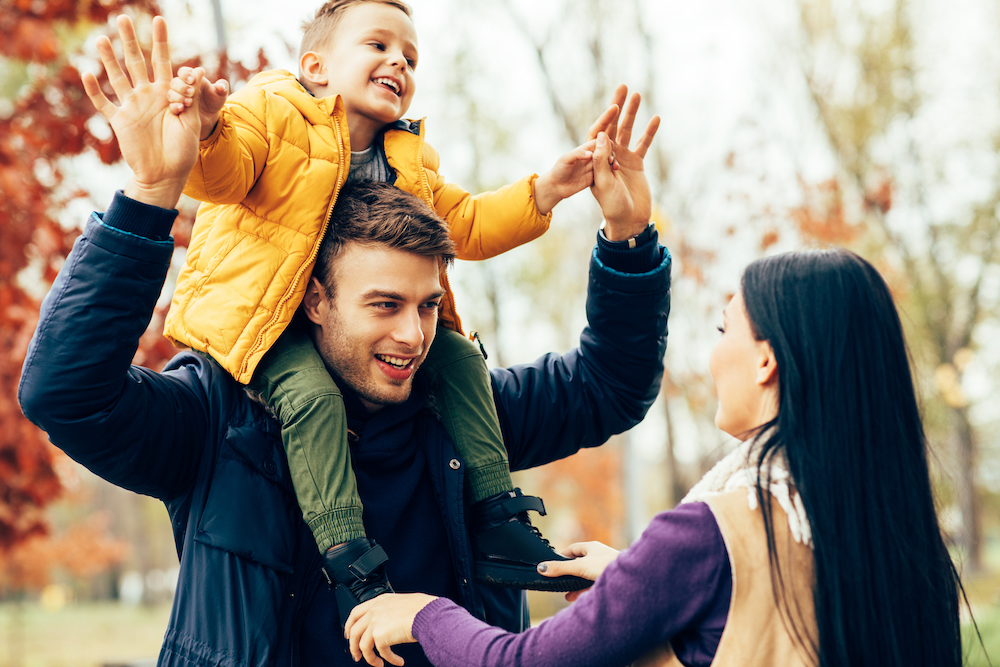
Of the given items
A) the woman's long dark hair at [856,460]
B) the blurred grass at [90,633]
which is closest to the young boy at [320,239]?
the woman's long dark hair at [856,460]

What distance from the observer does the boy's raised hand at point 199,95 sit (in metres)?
1.90

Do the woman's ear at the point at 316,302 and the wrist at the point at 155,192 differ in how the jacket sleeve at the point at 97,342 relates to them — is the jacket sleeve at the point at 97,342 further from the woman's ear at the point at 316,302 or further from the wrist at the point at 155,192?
the woman's ear at the point at 316,302

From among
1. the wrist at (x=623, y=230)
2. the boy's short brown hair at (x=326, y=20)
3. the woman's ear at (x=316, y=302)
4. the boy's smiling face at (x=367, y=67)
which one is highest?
the boy's short brown hair at (x=326, y=20)

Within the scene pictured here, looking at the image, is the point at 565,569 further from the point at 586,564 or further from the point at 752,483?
the point at 752,483

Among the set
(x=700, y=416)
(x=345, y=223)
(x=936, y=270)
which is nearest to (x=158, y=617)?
(x=700, y=416)

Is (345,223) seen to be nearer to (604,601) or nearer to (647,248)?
(647,248)

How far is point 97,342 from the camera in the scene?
1851 mm

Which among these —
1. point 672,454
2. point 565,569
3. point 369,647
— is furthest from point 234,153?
point 672,454

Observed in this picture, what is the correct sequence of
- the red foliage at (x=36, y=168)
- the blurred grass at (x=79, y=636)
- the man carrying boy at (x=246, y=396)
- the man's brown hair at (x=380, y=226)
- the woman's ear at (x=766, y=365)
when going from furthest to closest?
the blurred grass at (x=79, y=636) → the red foliage at (x=36, y=168) → the man's brown hair at (x=380, y=226) → the man carrying boy at (x=246, y=396) → the woman's ear at (x=766, y=365)

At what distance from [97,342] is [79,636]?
18278 millimetres

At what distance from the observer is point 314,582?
221cm

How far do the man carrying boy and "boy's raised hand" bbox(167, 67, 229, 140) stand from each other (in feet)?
0.13

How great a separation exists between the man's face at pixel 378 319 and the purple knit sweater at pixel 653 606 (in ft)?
3.02

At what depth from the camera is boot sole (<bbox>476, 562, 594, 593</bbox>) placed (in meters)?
2.21
